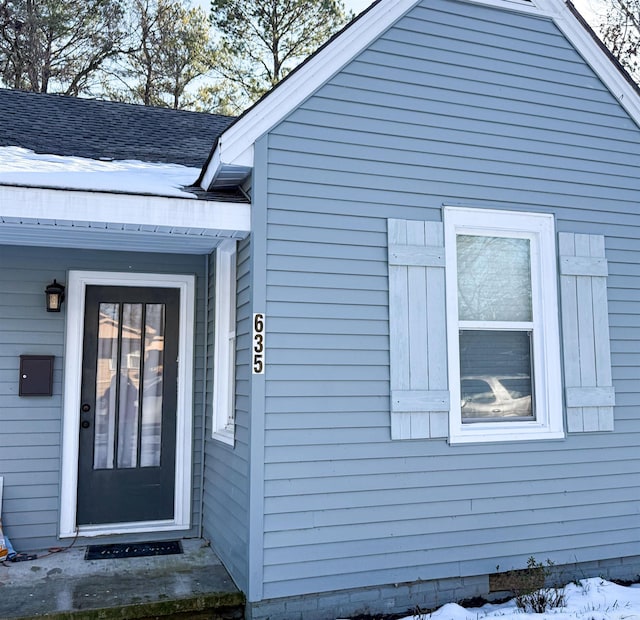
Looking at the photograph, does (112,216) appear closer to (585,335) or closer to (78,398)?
(78,398)

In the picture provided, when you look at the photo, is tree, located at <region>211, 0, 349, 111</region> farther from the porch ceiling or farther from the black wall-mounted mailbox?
the porch ceiling

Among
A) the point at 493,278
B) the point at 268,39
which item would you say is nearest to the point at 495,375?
the point at 493,278

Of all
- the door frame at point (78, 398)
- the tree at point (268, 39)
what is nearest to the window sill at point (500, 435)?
the door frame at point (78, 398)

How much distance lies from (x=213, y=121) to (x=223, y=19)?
902 cm

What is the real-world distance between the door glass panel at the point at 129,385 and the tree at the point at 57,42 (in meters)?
10.5

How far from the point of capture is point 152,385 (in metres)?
5.05

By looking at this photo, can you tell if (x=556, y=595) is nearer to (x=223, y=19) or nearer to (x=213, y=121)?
(x=213, y=121)

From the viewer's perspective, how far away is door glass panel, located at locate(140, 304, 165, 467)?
4977 millimetres

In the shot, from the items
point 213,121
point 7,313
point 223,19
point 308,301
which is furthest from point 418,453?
point 223,19

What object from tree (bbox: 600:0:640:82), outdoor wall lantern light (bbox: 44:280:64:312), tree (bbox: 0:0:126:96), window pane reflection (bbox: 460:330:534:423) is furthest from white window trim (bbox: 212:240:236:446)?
tree (bbox: 600:0:640:82)

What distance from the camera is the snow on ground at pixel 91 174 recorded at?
3.76 m

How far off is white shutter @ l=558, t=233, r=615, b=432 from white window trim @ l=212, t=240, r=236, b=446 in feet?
7.68

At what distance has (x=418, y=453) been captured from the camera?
4.15 meters

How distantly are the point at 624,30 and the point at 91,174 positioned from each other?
13.4m
